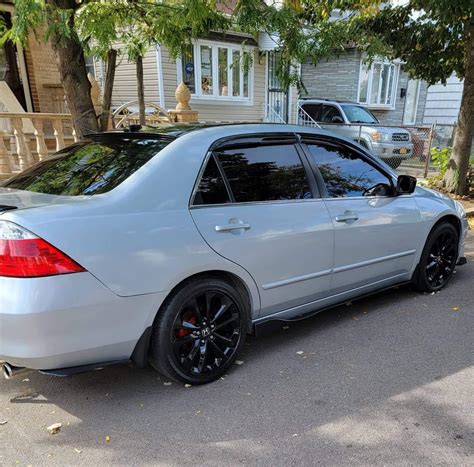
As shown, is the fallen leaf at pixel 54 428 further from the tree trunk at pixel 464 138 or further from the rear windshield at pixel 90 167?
the tree trunk at pixel 464 138

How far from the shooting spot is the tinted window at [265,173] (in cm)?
313

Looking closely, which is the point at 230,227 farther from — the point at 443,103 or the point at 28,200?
the point at 443,103

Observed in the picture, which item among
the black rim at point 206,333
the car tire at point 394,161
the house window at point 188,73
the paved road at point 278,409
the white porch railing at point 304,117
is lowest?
the car tire at point 394,161

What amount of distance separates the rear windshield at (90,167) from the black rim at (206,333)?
36.7 inches

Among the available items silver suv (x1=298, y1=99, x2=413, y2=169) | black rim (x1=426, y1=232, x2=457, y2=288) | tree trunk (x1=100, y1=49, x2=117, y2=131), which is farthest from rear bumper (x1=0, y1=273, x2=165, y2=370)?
silver suv (x1=298, y1=99, x2=413, y2=169)

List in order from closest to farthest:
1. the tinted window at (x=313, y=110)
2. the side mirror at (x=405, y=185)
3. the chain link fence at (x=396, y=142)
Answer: the side mirror at (x=405, y=185) < the chain link fence at (x=396, y=142) < the tinted window at (x=313, y=110)

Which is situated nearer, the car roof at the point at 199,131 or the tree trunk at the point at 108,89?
the car roof at the point at 199,131

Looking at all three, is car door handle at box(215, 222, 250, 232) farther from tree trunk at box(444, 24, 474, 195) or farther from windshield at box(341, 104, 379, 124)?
windshield at box(341, 104, 379, 124)

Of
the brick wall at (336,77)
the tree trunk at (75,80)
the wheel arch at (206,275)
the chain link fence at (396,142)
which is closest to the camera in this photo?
the wheel arch at (206,275)

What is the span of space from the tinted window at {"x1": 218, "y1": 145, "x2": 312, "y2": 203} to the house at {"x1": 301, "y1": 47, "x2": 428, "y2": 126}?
1568 cm

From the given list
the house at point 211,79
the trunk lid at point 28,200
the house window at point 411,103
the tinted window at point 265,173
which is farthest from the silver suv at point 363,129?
the trunk lid at point 28,200

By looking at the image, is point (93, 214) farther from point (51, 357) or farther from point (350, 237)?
point (350, 237)

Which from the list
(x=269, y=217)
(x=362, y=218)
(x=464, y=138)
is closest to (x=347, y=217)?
(x=362, y=218)

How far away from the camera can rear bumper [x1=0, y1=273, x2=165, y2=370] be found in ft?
7.49
